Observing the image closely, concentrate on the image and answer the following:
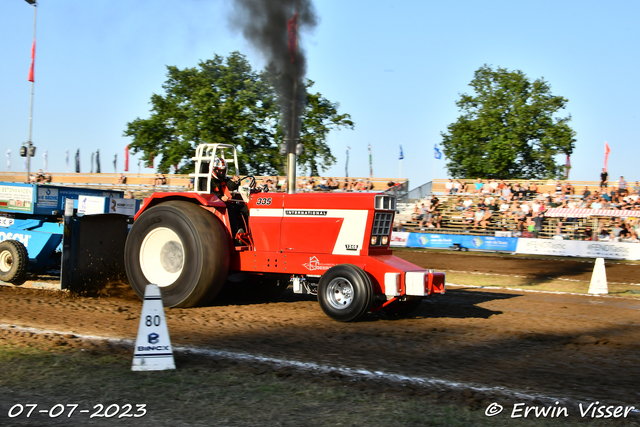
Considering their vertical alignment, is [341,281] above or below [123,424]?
above

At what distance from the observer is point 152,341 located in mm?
5125

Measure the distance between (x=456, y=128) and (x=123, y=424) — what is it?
44135mm

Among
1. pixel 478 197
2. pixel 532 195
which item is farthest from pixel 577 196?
pixel 478 197

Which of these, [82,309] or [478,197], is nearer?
[82,309]

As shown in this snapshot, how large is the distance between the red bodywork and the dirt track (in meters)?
0.62

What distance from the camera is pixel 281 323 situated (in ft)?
24.7

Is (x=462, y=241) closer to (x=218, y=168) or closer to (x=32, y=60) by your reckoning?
(x=218, y=168)

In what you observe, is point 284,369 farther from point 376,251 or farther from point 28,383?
point 376,251

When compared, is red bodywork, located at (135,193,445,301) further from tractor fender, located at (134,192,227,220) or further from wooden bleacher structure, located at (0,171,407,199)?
wooden bleacher structure, located at (0,171,407,199)

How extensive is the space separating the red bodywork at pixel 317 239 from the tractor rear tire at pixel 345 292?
24cm

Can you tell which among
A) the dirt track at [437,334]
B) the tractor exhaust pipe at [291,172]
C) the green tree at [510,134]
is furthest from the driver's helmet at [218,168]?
the green tree at [510,134]

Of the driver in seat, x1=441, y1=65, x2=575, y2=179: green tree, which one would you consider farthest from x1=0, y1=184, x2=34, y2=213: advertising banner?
x1=441, y1=65, x2=575, y2=179: green tree

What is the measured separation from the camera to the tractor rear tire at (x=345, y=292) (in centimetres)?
729

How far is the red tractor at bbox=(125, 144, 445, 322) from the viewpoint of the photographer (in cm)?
752
